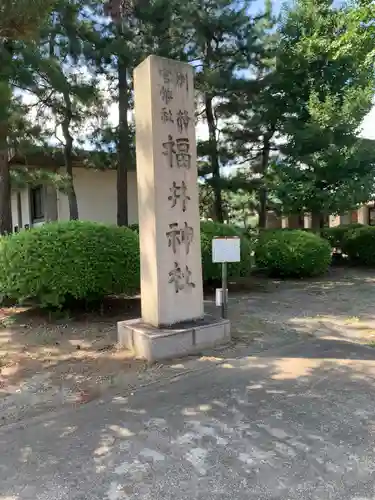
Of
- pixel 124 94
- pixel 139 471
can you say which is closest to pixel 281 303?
pixel 139 471

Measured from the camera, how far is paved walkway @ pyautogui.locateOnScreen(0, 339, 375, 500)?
2418mm

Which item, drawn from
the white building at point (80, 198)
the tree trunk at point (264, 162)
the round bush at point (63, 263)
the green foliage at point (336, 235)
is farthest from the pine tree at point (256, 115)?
the round bush at point (63, 263)

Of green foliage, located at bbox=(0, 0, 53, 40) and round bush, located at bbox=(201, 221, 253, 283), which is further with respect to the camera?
round bush, located at bbox=(201, 221, 253, 283)

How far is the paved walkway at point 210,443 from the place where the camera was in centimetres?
242

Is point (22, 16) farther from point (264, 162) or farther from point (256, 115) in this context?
point (264, 162)

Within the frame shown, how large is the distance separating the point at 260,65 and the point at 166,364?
34.1 ft

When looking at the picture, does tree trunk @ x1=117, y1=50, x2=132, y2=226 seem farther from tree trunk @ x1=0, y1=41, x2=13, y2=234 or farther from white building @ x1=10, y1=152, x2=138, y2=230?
tree trunk @ x1=0, y1=41, x2=13, y2=234

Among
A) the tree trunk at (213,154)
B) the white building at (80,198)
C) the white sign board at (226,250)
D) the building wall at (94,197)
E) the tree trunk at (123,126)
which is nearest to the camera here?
the white sign board at (226,250)

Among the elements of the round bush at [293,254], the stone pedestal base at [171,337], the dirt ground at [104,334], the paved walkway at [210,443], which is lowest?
the paved walkway at [210,443]

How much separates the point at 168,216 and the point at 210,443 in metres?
2.64

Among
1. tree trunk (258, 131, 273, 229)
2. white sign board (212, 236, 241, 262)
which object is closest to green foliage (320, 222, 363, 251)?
tree trunk (258, 131, 273, 229)

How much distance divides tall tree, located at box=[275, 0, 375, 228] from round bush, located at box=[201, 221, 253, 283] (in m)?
3.83

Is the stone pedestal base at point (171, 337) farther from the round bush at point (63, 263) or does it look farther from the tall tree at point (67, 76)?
the tall tree at point (67, 76)

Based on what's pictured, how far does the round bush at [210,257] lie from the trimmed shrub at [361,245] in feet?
17.9
